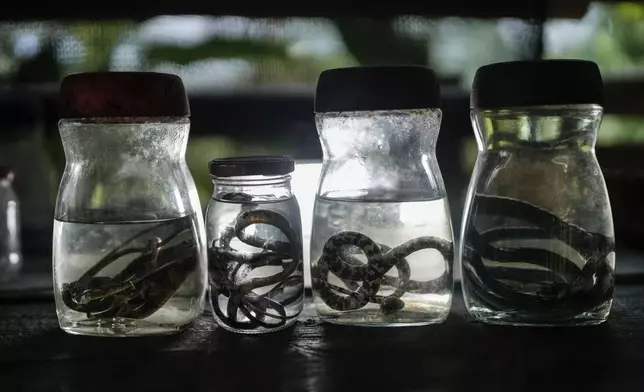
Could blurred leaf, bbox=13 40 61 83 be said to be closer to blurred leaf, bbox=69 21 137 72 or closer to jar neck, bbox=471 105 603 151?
blurred leaf, bbox=69 21 137 72

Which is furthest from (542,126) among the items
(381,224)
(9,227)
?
(9,227)

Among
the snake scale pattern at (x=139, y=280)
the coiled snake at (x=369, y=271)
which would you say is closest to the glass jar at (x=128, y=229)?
the snake scale pattern at (x=139, y=280)

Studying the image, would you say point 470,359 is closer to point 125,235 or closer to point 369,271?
point 369,271

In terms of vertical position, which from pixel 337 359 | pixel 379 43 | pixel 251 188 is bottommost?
pixel 337 359

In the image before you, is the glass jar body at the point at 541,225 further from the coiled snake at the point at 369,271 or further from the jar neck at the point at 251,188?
the jar neck at the point at 251,188

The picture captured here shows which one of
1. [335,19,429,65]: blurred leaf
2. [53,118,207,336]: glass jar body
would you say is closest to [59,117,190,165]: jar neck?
[53,118,207,336]: glass jar body

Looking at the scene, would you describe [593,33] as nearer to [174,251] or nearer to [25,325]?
[174,251]

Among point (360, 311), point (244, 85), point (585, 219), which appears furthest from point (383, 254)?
point (244, 85)
